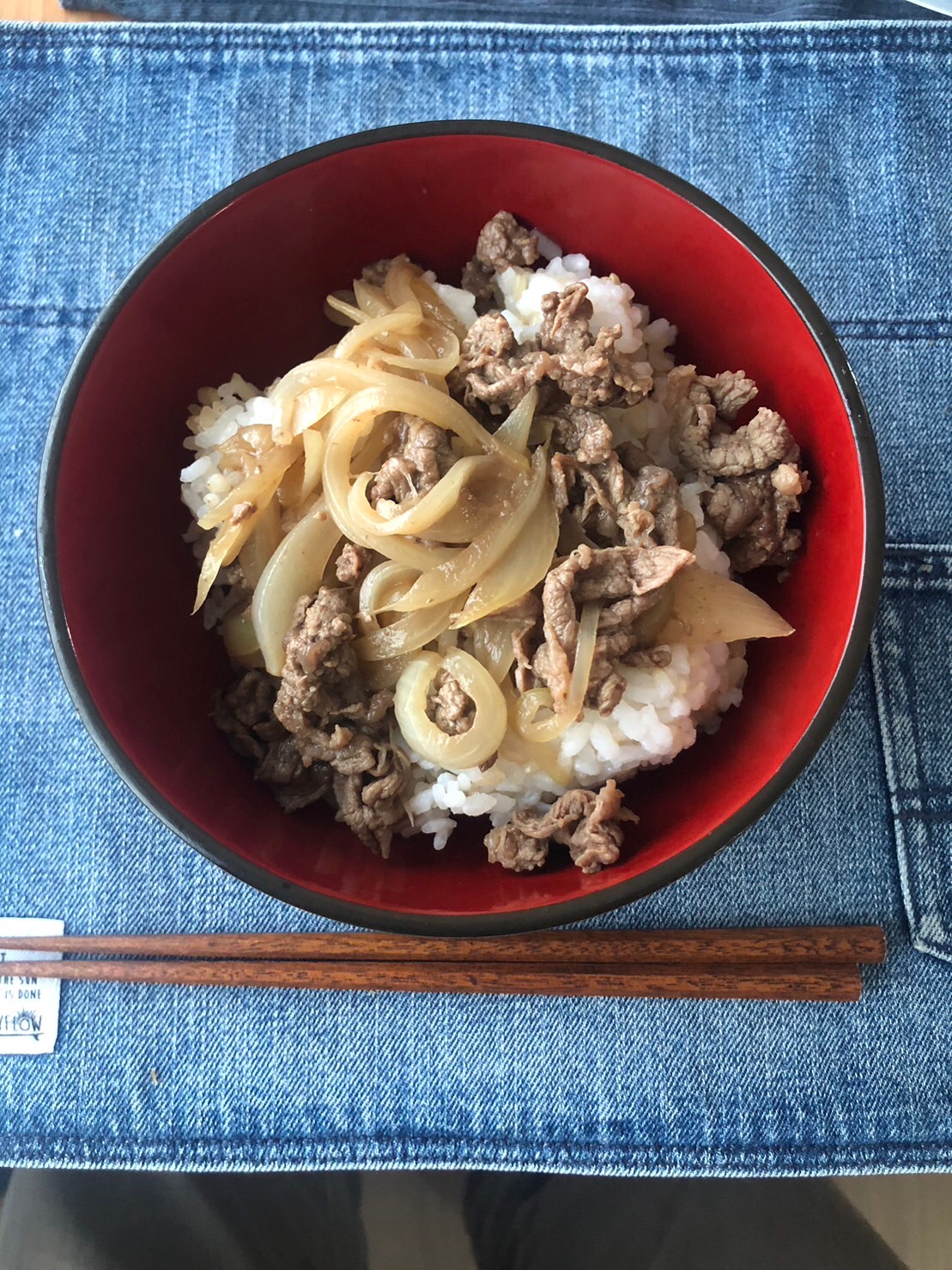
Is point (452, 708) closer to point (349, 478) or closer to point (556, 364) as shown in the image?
point (349, 478)

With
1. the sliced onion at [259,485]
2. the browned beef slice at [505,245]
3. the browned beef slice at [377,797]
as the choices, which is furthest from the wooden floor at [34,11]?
the browned beef slice at [377,797]

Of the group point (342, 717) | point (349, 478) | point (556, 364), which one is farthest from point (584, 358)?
point (342, 717)

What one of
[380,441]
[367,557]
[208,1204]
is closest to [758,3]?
[380,441]

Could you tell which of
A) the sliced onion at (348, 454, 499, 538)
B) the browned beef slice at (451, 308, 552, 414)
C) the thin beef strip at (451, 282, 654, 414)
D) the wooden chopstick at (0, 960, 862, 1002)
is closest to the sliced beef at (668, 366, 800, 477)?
the thin beef strip at (451, 282, 654, 414)

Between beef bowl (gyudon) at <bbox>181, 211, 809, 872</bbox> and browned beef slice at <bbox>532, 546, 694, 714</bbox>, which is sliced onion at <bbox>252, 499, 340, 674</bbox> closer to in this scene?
beef bowl (gyudon) at <bbox>181, 211, 809, 872</bbox>

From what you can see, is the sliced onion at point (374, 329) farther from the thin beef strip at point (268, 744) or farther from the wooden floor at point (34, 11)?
the wooden floor at point (34, 11)

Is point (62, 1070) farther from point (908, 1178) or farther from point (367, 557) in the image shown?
point (908, 1178)
